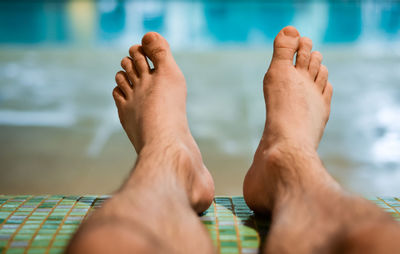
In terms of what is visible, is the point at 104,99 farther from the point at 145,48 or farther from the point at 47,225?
the point at 47,225

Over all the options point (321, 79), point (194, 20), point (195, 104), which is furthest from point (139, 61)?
point (194, 20)

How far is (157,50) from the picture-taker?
1.15 meters

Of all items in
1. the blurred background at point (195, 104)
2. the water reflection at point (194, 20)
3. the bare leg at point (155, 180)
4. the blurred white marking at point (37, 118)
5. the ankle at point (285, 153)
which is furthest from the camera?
the water reflection at point (194, 20)

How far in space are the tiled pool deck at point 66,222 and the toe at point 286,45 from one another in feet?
1.42

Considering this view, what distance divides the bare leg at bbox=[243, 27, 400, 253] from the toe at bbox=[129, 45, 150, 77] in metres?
0.34

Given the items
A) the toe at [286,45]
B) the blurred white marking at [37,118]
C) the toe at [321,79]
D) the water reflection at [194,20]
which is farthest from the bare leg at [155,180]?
the water reflection at [194,20]

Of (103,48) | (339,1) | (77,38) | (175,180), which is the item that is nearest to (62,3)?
(77,38)

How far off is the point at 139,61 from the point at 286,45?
16.7 inches

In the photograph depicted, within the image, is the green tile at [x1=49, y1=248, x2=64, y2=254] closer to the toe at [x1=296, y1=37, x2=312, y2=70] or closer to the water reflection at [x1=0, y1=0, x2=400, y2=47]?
the toe at [x1=296, y1=37, x2=312, y2=70]

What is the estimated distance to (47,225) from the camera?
0.77m

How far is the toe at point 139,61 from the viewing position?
1.16m

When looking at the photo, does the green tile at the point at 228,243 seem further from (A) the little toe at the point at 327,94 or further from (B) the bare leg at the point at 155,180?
(A) the little toe at the point at 327,94

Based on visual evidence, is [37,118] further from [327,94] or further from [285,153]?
[285,153]

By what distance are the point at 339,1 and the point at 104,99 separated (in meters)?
6.25
